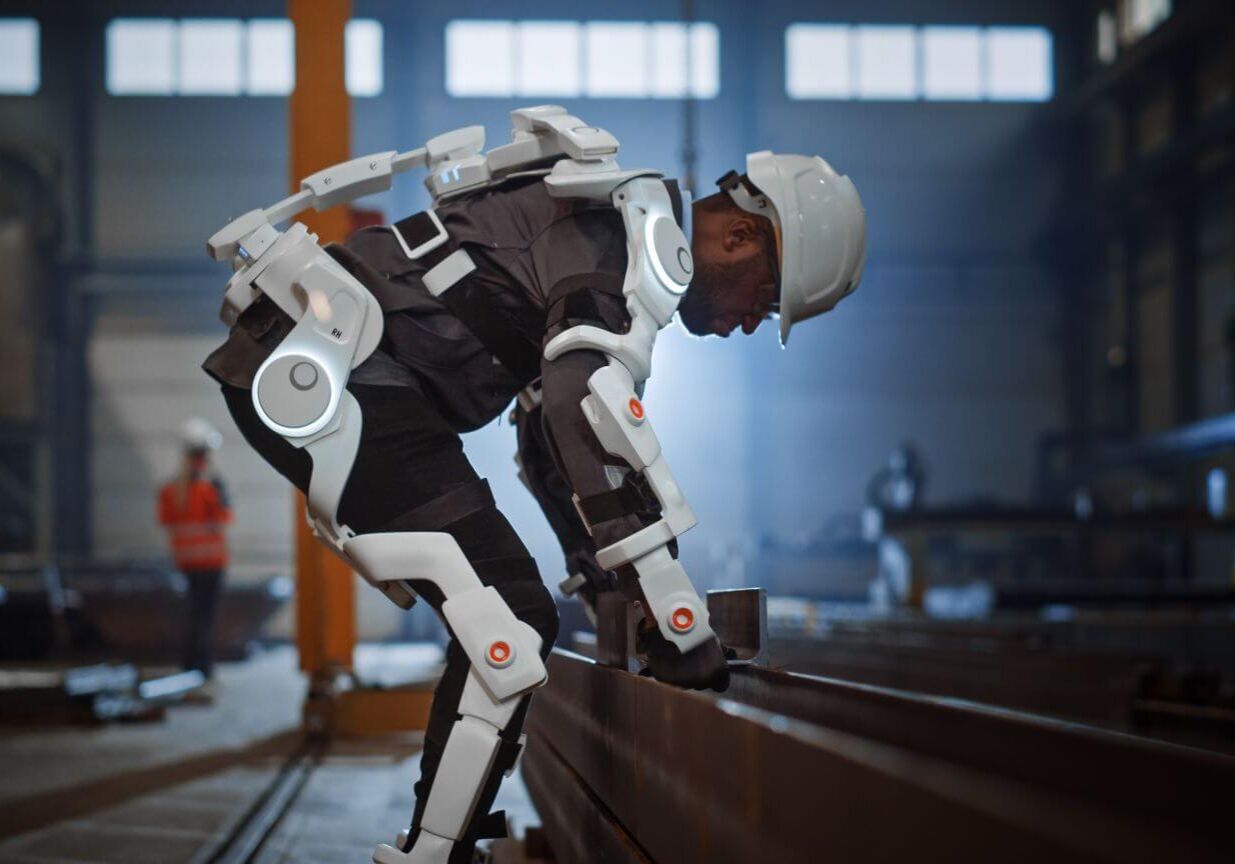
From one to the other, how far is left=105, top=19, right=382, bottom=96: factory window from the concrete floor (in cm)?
1383

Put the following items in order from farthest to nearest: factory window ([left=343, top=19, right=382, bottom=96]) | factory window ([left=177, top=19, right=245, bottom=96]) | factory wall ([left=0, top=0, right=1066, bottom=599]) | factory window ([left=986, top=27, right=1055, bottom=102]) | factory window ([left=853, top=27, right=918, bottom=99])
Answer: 1. factory window ([left=986, top=27, right=1055, bottom=102])
2. factory window ([left=853, top=27, right=918, bottom=99])
3. factory window ([left=343, top=19, right=382, bottom=96])
4. factory wall ([left=0, top=0, right=1066, bottom=599])
5. factory window ([left=177, top=19, right=245, bottom=96])

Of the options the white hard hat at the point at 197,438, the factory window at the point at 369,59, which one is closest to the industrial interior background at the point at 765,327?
the factory window at the point at 369,59

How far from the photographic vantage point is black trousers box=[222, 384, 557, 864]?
250 centimetres

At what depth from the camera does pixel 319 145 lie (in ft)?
24.2

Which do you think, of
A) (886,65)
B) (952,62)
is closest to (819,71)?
(886,65)

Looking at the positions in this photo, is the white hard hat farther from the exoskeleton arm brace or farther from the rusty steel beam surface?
the exoskeleton arm brace

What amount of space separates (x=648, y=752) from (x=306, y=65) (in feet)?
19.8

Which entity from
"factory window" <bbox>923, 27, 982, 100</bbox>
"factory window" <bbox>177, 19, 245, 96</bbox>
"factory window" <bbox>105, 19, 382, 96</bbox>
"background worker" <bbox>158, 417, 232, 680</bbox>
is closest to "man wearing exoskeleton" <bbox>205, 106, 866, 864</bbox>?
"background worker" <bbox>158, 417, 232, 680</bbox>

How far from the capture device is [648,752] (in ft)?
7.43

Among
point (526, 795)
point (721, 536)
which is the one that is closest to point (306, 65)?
point (526, 795)

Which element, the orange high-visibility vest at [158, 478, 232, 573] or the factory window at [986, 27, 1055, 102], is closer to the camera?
the orange high-visibility vest at [158, 478, 232, 573]

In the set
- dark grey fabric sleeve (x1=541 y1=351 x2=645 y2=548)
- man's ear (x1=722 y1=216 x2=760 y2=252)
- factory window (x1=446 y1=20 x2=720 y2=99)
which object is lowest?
dark grey fabric sleeve (x1=541 y1=351 x2=645 y2=548)

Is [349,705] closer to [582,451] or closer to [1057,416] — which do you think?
[582,451]

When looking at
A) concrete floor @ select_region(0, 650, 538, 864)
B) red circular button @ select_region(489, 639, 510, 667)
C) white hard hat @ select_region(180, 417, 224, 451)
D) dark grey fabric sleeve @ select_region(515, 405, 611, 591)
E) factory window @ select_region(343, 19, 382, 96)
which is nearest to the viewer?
red circular button @ select_region(489, 639, 510, 667)
